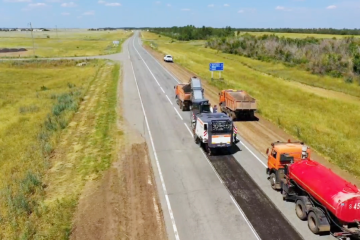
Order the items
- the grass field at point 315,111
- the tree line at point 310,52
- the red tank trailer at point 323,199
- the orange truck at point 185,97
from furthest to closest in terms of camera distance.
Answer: the tree line at point 310,52 → the orange truck at point 185,97 → the grass field at point 315,111 → the red tank trailer at point 323,199

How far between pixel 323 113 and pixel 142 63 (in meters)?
44.8

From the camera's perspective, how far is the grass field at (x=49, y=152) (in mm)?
15609

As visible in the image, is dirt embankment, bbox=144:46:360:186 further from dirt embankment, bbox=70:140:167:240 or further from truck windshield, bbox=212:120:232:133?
dirt embankment, bbox=70:140:167:240

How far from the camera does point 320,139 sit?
86.2ft

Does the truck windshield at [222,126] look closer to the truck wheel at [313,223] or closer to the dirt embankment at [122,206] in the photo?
the dirt embankment at [122,206]

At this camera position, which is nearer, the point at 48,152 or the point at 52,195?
the point at 52,195

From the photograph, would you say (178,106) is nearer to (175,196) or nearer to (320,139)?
(320,139)

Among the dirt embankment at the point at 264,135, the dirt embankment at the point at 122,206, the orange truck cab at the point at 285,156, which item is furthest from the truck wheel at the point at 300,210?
the dirt embankment at the point at 122,206

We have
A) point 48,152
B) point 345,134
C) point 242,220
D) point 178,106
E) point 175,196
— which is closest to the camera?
point 242,220

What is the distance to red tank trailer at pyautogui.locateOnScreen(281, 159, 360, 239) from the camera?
1240 cm

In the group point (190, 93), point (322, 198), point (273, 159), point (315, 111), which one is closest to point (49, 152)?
point (190, 93)

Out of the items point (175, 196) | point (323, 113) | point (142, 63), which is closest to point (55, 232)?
point (175, 196)

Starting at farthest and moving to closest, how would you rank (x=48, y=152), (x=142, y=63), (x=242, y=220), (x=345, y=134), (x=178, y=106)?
1. (x=142, y=63)
2. (x=178, y=106)
3. (x=345, y=134)
4. (x=48, y=152)
5. (x=242, y=220)

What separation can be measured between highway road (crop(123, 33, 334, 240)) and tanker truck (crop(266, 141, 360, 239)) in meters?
0.64
